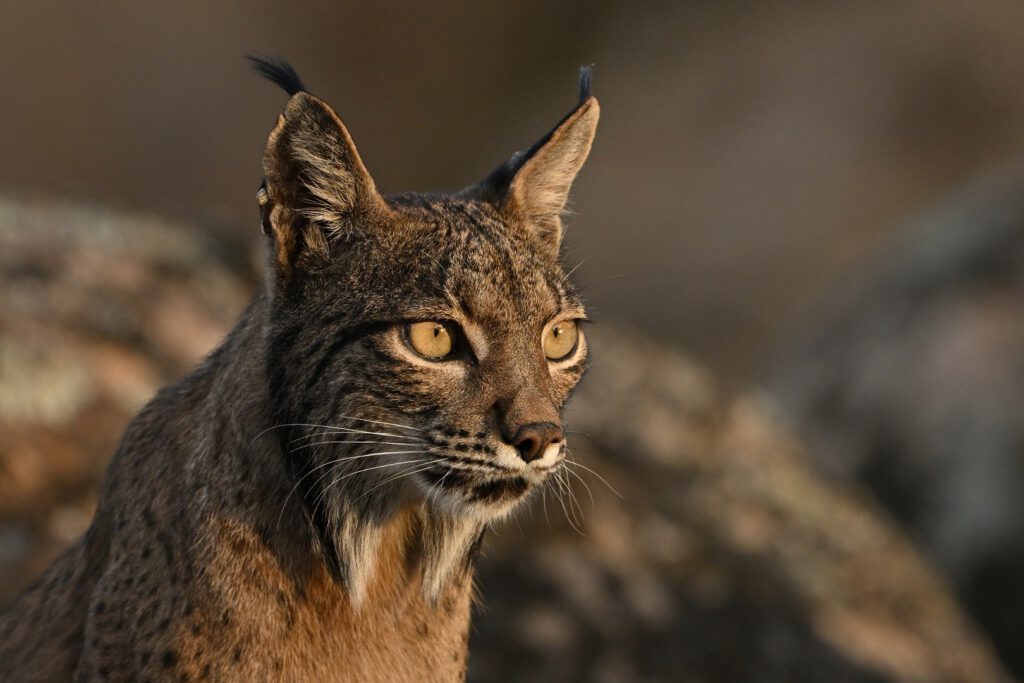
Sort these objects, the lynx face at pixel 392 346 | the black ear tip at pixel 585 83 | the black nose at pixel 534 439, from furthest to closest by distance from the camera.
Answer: the black ear tip at pixel 585 83, the lynx face at pixel 392 346, the black nose at pixel 534 439

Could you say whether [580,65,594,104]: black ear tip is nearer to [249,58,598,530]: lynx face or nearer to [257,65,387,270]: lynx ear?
[249,58,598,530]: lynx face

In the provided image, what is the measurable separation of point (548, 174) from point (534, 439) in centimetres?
137

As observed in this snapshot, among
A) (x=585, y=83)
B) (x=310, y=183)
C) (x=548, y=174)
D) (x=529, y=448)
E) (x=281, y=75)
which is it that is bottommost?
(x=529, y=448)

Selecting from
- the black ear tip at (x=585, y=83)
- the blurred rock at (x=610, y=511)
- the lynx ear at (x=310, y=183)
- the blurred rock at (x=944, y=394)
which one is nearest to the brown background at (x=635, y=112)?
the blurred rock at (x=944, y=394)

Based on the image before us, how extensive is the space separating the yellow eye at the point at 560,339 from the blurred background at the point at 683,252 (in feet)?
1.96

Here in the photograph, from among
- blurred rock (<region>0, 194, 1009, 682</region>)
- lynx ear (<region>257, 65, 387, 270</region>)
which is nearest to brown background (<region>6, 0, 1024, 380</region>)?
blurred rock (<region>0, 194, 1009, 682</region>)

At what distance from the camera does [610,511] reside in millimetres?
9406

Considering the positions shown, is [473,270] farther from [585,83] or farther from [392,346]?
[585,83]

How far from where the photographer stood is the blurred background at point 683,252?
898cm

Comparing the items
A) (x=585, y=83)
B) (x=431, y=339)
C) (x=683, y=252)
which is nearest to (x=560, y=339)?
(x=431, y=339)

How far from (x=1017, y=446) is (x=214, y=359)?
7949 millimetres

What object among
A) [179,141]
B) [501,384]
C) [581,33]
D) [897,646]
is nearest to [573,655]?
[897,646]

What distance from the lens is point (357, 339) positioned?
14.8 feet

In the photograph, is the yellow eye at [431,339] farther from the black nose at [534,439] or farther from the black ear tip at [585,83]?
the black ear tip at [585,83]
